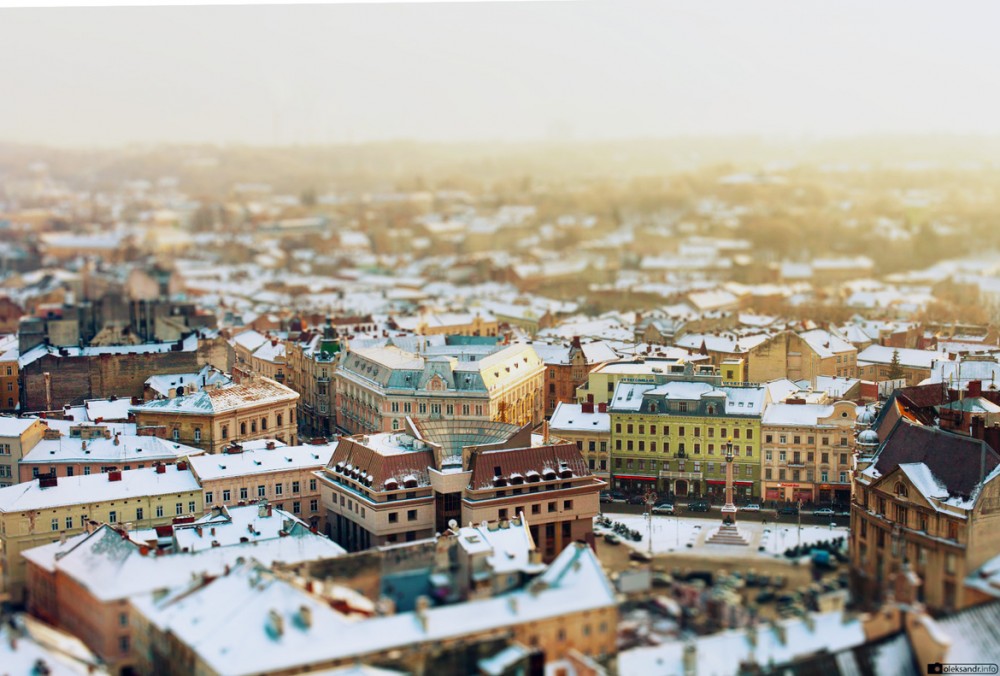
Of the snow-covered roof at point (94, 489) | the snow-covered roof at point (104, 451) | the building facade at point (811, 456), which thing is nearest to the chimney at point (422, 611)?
the snow-covered roof at point (94, 489)

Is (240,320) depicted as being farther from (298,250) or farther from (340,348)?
(298,250)

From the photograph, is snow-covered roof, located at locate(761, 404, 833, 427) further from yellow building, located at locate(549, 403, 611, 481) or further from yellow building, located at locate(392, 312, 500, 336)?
yellow building, located at locate(392, 312, 500, 336)

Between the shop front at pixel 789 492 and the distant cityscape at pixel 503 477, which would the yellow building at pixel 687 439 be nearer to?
the distant cityscape at pixel 503 477

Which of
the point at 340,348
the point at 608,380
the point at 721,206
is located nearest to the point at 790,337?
the point at 608,380

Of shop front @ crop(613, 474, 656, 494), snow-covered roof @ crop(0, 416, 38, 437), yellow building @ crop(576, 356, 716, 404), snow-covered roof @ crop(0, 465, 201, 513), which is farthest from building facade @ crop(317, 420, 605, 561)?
snow-covered roof @ crop(0, 416, 38, 437)

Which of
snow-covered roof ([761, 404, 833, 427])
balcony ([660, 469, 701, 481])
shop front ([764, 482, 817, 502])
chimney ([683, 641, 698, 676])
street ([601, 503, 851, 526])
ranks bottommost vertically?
street ([601, 503, 851, 526])

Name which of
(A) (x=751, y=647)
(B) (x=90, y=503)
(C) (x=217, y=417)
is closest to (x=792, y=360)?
(C) (x=217, y=417)
